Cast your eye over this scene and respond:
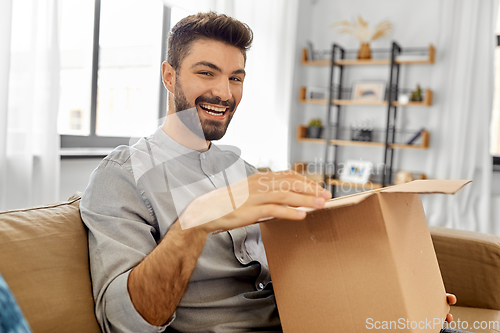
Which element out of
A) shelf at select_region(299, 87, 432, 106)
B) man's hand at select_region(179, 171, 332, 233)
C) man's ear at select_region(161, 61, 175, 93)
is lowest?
man's hand at select_region(179, 171, 332, 233)

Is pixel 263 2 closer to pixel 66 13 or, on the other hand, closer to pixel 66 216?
pixel 66 13

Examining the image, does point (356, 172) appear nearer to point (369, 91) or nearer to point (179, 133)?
point (369, 91)

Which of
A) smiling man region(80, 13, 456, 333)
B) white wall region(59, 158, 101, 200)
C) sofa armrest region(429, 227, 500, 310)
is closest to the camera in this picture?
smiling man region(80, 13, 456, 333)

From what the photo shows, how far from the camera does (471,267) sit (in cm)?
122

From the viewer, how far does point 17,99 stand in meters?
1.69

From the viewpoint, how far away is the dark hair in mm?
946

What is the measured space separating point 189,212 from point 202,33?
442 mm

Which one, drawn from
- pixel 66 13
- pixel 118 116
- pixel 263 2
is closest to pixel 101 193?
pixel 66 13

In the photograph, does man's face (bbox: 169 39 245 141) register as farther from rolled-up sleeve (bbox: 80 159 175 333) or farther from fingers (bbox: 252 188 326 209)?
fingers (bbox: 252 188 326 209)

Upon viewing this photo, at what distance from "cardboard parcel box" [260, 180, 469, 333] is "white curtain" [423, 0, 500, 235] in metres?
2.84

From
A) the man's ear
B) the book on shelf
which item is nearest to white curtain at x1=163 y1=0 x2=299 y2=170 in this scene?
the book on shelf

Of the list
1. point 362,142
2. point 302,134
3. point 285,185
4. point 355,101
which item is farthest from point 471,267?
point 302,134

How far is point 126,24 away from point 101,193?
1944mm

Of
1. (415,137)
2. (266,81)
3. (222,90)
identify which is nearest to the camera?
(222,90)
